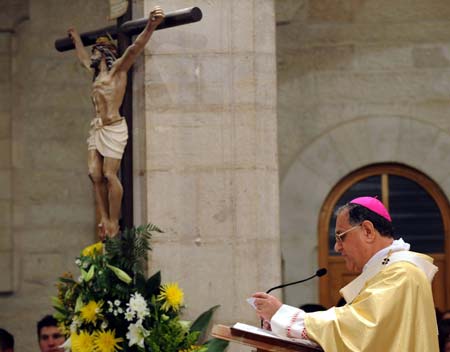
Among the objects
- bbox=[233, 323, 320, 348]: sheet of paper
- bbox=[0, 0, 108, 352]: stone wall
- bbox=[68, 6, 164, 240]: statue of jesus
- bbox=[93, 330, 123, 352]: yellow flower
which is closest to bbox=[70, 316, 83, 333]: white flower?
bbox=[93, 330, 123, 352]: yellow flower

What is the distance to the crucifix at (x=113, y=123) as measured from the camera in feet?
29.1

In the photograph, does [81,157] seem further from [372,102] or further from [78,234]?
[372,102]

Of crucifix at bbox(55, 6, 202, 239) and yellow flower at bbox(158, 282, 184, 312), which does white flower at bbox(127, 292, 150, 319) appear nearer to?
yellow flower at bbox(158, 282, 184, 312)

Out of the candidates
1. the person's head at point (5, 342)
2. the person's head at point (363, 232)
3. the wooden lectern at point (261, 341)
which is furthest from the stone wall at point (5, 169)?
the wooden lectern at point (261, 341)

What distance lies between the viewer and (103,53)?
8930mm

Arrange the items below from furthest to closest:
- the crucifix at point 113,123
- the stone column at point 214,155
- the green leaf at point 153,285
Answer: the stone column at point 214,155, the crucifix at point 113,123, the green leaf at point 153,285

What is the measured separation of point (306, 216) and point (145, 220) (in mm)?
2446

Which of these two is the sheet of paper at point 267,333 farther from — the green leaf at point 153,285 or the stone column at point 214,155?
the stone column at point 214,155

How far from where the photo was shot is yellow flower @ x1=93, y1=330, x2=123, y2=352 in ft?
27.4

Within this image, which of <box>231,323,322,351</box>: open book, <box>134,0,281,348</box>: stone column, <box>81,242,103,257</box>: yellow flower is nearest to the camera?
<box>231,323,322,351</box>: open book

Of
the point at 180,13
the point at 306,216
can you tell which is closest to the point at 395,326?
the point at 180,13

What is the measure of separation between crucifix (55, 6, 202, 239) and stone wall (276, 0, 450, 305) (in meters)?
2.46

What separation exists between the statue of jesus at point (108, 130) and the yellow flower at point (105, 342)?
739 millimetres

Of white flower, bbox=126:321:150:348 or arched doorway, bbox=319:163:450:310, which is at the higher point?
arched doorway, bbox=319:163:450:310
